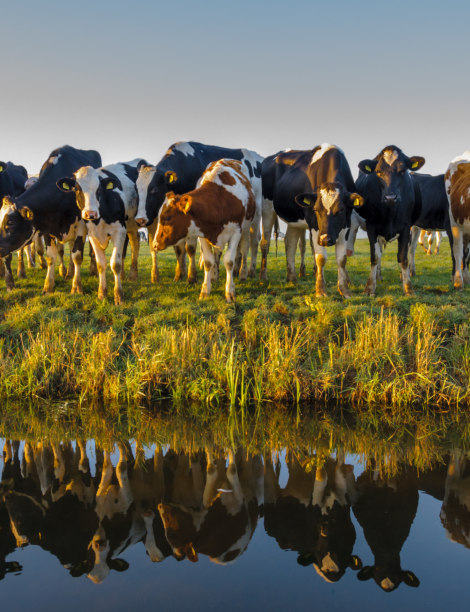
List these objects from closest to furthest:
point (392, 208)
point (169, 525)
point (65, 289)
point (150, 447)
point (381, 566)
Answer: point (381, 566), point (169, 525), point (150, 447), point (392, 208), point (65, 289)

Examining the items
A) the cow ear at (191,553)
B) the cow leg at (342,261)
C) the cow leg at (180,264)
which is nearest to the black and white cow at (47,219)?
the cow leg at (180,264)

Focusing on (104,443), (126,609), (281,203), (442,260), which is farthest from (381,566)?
(442,260)

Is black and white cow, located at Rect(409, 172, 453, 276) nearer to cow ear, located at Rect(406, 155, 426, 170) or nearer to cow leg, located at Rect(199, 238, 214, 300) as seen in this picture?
cow ear, located at Rect(406, 155, 426, 170)

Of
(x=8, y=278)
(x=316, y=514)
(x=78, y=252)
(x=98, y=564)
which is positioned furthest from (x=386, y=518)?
(x=8, y=278)

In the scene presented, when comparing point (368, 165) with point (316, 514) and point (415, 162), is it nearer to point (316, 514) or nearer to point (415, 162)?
point (415, 162)

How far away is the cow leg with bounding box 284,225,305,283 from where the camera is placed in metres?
12.7

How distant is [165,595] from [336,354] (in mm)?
4922

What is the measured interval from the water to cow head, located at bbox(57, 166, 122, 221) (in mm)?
5319

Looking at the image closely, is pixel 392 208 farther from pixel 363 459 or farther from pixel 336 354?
pixel 363 459

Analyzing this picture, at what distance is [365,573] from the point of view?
3973mm

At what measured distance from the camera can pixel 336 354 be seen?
803 cm

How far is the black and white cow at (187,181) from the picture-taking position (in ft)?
37.3

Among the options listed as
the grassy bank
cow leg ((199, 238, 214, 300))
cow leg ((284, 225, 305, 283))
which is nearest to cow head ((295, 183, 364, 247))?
the grassy bank

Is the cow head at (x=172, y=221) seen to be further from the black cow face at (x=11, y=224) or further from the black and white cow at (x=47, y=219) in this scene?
the black cow face at (x=11, y=224)
